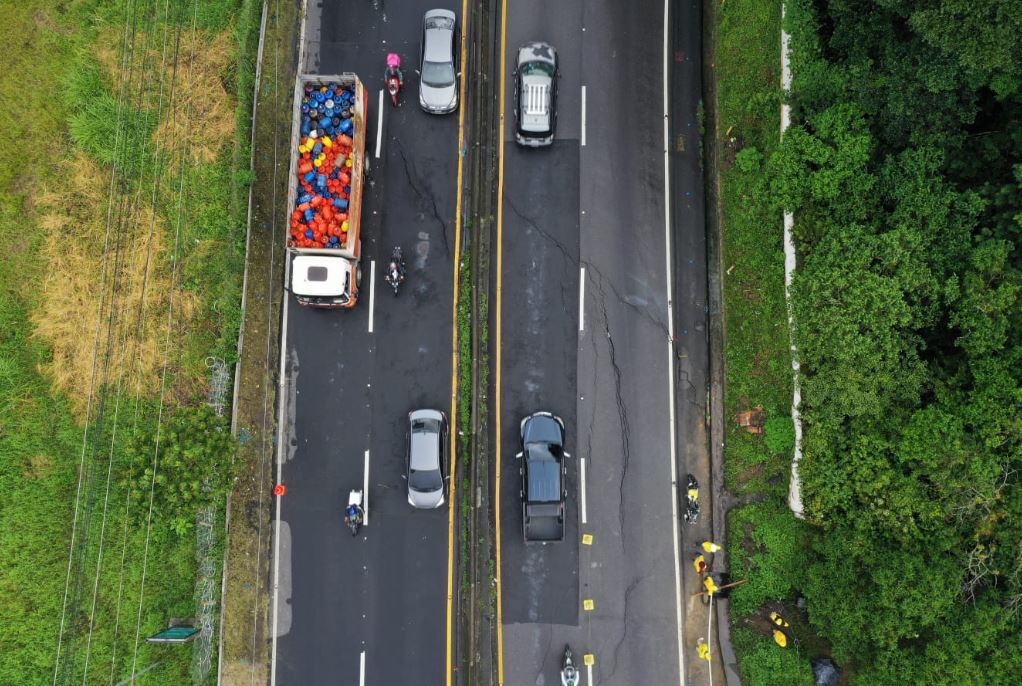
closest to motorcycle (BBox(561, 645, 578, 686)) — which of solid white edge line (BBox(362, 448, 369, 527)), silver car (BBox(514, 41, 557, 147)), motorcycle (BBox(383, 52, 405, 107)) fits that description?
solid white edge line (BBox(362, 448, 369, 527))

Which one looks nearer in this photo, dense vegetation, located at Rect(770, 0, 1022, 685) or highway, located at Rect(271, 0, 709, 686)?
dense vegetation, located at Rect(770, 0, 1022, 685)

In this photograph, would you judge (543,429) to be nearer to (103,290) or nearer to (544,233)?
(544,233)

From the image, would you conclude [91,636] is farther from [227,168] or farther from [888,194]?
[888,194]

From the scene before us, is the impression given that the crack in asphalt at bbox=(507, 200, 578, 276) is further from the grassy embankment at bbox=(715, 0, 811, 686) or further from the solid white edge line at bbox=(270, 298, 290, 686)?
the solid white edge line at bbox=(270, 298, 290, 686)

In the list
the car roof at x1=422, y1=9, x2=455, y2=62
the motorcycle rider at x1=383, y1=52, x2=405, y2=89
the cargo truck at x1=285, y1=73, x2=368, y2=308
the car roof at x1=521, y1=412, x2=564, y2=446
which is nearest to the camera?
the cargo truck at x1=285, y1=73, x2=368, y2=308

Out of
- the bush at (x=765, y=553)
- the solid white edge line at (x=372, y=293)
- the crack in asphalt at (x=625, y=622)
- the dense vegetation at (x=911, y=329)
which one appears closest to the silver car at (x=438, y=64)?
the solid white edge line at (x=372, y=293)

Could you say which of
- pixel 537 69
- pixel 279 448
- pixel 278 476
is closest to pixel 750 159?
pixel 537 69

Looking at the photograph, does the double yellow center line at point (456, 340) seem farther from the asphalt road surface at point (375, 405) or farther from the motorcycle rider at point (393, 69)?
the motorcycle rider at point (393, 69)
